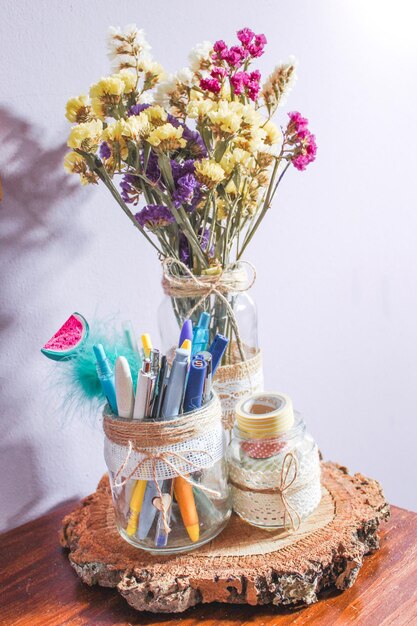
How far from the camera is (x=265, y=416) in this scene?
2.31 feet

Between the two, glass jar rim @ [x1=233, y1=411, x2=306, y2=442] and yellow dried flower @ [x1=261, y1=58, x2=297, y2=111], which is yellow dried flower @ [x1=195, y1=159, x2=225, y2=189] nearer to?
yellow dried flower @ [x1=261, y1=58, x2=297, y2=111]

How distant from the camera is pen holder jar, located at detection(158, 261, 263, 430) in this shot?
0.75 m

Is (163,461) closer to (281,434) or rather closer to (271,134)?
(281,434)

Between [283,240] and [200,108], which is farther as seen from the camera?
[283,240]

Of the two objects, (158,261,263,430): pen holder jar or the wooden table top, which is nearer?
the wooden table top

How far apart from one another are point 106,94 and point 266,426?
1.27ft

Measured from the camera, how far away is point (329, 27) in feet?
3.61

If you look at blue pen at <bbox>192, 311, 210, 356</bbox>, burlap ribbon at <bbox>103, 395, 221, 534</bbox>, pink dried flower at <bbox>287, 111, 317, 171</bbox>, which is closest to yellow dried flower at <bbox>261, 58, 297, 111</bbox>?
pink dried flower at <bbox>287, 111, 317, 171</bbox>

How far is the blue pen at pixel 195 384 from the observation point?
67cm

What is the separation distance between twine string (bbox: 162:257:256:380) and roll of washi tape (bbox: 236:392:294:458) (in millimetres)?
103

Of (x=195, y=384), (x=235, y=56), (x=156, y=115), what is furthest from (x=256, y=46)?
(x=195, y=384)

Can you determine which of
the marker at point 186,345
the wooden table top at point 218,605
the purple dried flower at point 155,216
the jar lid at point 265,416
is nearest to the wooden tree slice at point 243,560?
the wooden table top at point 218,605

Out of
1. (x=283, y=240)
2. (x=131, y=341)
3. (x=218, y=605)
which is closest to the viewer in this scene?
(x=218, y=605)

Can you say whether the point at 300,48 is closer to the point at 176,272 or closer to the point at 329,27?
the point at 329,27
